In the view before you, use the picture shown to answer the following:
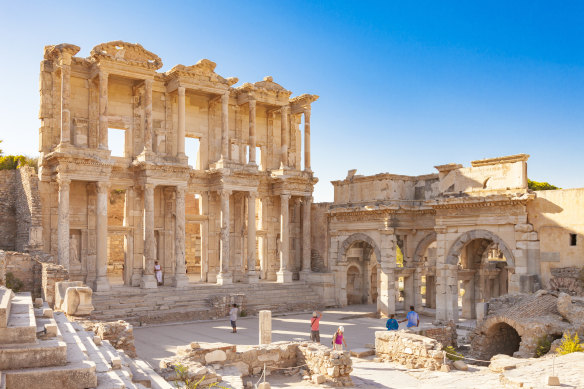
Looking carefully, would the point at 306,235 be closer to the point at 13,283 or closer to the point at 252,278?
the point at 252,278

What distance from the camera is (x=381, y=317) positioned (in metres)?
24.8

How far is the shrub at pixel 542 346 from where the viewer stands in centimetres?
1488

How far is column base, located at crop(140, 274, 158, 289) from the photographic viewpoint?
23.7m

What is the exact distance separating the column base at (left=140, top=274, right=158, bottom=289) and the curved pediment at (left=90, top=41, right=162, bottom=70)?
937 cm

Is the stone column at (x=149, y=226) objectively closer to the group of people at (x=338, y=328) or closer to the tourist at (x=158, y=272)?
the tourist at (x=158, y=272)

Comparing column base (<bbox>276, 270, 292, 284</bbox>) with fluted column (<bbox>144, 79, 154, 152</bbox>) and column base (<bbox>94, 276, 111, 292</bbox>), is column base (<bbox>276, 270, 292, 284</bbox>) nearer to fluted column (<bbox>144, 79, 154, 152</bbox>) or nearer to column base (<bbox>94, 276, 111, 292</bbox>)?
column base (<bbox>94, 276, 111, 292</bbox>)

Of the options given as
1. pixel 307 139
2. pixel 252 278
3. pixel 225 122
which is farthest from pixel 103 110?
pixel 307 139

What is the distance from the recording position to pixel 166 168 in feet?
81.5

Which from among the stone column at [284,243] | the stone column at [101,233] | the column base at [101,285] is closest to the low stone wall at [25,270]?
the column base at [101,285]

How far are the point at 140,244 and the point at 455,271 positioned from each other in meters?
14.1

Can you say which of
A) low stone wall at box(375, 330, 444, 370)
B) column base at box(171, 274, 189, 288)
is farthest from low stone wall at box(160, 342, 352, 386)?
column base at box(171, 274, 189, 288)

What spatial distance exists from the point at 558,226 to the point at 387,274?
795 centimetres

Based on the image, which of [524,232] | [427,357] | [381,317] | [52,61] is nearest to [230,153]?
[52,61]

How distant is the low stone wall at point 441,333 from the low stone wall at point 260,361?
3.74 metres
